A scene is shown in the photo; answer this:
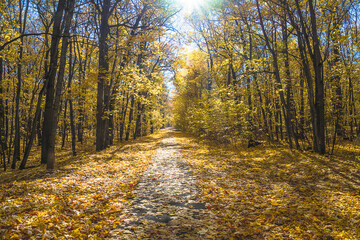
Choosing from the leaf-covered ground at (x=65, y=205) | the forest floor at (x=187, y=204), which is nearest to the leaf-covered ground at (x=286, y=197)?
the forest floor at (x=187, y=204)

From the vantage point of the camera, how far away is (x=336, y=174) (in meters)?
6.49

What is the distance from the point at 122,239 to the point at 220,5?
47.8 ft

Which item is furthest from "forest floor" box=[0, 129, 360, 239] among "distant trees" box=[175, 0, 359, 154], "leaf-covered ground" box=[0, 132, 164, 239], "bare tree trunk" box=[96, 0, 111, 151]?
"bare tree trunk" box=[96, 0, 111, 151]

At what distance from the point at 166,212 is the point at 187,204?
626mm

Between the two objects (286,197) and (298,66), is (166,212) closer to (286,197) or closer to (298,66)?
(286,197)

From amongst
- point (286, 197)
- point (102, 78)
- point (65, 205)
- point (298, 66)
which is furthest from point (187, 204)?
point (298, 66)

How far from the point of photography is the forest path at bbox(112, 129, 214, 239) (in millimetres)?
3474

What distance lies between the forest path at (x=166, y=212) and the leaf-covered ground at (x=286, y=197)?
14.5 inches

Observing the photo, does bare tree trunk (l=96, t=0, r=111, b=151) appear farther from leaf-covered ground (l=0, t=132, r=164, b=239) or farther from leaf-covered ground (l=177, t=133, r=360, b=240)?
leaf-covered ground (l=177, t=133, r=360, b=240)

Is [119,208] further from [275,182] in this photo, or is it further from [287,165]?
[287,165]

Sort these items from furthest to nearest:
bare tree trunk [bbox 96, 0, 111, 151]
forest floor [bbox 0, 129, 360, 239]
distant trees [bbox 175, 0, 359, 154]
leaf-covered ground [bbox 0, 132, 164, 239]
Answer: bare tree trunk [bbox 96, 0, 111, 151]
distant trees [bbox 175, 0, 359, 154]
forest floor [bbox 0, 129, 360, 239]
leaf-covered ground [bbox 0, 132, 164, 239]

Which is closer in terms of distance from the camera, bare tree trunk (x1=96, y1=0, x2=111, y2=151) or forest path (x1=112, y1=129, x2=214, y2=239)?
forest path (x1=112, y1=129, x2=214, y2=239)

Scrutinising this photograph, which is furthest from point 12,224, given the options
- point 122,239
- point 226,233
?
point 226,233

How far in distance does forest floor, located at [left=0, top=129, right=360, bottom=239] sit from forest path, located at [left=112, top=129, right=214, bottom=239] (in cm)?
2
